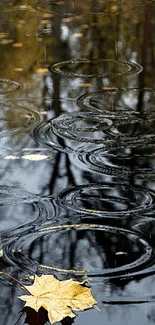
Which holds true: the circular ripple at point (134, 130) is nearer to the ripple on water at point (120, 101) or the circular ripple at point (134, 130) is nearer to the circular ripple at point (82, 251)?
the ripple on water at point (120, 101)

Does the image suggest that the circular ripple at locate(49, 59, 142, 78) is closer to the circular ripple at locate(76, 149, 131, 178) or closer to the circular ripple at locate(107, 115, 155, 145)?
the circular ripple at locate(107, 115, 155, 145)

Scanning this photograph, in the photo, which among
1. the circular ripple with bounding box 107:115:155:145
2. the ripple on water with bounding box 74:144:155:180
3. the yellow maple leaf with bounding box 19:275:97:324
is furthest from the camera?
the circular ripple with bounding box 107:115:155:145

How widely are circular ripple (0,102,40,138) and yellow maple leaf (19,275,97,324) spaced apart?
265cm

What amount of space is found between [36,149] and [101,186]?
95 centimetres

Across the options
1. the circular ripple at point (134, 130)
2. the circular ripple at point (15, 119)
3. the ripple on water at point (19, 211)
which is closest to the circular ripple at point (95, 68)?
the circular ripple at point (15, 119)

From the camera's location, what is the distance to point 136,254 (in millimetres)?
3914

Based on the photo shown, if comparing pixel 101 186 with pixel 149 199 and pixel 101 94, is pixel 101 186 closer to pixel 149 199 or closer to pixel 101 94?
pixel 149 199

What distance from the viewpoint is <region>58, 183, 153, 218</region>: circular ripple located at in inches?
177

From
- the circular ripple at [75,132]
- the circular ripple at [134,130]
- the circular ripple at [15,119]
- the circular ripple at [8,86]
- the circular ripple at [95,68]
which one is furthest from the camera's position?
the circular ripple at [95,68]

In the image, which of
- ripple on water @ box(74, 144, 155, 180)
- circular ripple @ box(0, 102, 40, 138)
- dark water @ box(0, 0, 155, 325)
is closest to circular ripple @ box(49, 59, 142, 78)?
dark water @ box(0, 0, 155, 325)

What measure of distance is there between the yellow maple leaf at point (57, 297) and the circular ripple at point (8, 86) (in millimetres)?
3989

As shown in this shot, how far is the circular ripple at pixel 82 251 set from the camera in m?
3.79

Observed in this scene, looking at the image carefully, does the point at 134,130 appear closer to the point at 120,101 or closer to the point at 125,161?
the point at 125,161

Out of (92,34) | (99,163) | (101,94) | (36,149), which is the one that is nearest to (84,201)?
(99,163)
